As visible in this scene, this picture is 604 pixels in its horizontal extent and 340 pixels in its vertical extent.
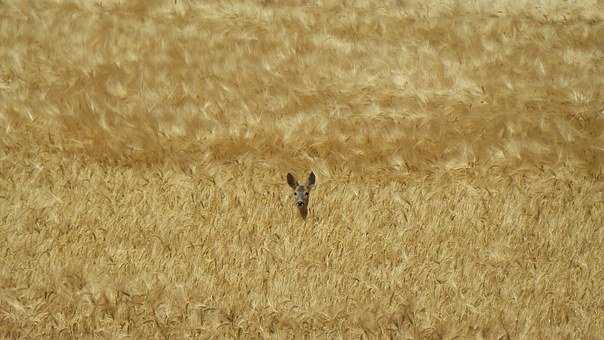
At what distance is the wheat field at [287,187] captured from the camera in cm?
814

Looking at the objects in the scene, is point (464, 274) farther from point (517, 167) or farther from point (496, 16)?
point (496, 16)

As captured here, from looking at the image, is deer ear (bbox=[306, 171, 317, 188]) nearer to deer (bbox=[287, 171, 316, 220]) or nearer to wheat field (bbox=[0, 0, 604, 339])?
deer (bbox=[287, 171, 316, 220])

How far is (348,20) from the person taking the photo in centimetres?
1225

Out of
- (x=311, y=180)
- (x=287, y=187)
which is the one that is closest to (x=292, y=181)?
(x=287, y=187)

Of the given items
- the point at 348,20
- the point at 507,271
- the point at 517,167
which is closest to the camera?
the point at 507,271

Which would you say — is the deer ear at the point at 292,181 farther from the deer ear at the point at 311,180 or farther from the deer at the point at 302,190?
the deer ear at the point at 311,180

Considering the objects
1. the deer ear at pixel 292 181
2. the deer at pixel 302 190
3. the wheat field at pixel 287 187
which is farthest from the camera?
the deer ear at pixel 292 181

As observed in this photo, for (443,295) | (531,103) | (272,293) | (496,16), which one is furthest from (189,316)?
(496,16)

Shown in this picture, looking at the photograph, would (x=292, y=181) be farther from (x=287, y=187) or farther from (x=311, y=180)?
(x=311, y=180)

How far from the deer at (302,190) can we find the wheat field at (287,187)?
0.15m

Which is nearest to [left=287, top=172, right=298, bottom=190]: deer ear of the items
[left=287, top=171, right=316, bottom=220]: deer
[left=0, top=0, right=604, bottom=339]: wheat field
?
[left=287, top=171, right=316, bottom=220]: deer

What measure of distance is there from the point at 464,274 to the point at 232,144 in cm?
367

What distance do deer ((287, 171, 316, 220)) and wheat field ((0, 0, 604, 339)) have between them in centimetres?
15

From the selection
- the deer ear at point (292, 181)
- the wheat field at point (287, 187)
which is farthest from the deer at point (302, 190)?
the wheat field at point (287, 187)
